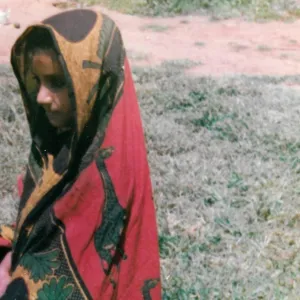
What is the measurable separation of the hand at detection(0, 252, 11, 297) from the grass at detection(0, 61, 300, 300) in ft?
3.03

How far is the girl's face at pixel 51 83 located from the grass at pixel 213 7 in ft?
28.7

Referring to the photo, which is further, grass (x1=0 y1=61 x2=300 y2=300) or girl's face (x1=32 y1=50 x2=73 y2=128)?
grass (x1=0 y1=61 x2=300 y2=300)

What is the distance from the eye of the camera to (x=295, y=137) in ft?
15.2

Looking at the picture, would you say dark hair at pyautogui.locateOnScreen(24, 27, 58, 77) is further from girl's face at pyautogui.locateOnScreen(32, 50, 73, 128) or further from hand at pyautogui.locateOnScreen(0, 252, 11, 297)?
hand at pyautogui.locateOnScreen(0, 252, 11, 297)

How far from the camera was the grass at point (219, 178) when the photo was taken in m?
2.96

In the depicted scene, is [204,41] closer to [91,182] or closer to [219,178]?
[219,178]

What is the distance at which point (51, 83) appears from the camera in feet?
6.39

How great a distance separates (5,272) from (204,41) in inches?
281

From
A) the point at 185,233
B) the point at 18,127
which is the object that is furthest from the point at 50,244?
the point at 18,127

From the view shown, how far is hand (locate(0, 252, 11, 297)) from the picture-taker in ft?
6.86

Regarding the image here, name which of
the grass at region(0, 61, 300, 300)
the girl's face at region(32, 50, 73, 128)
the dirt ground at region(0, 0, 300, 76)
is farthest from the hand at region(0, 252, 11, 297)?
the dirt ground at region(0, 0, 300, 76)

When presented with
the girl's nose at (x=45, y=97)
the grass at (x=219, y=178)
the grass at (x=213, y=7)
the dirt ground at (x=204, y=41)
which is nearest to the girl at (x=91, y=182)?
the girl's nose at (x=45, y=97)

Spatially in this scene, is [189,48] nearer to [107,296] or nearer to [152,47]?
[152,47]

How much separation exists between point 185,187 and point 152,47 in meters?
4.77
